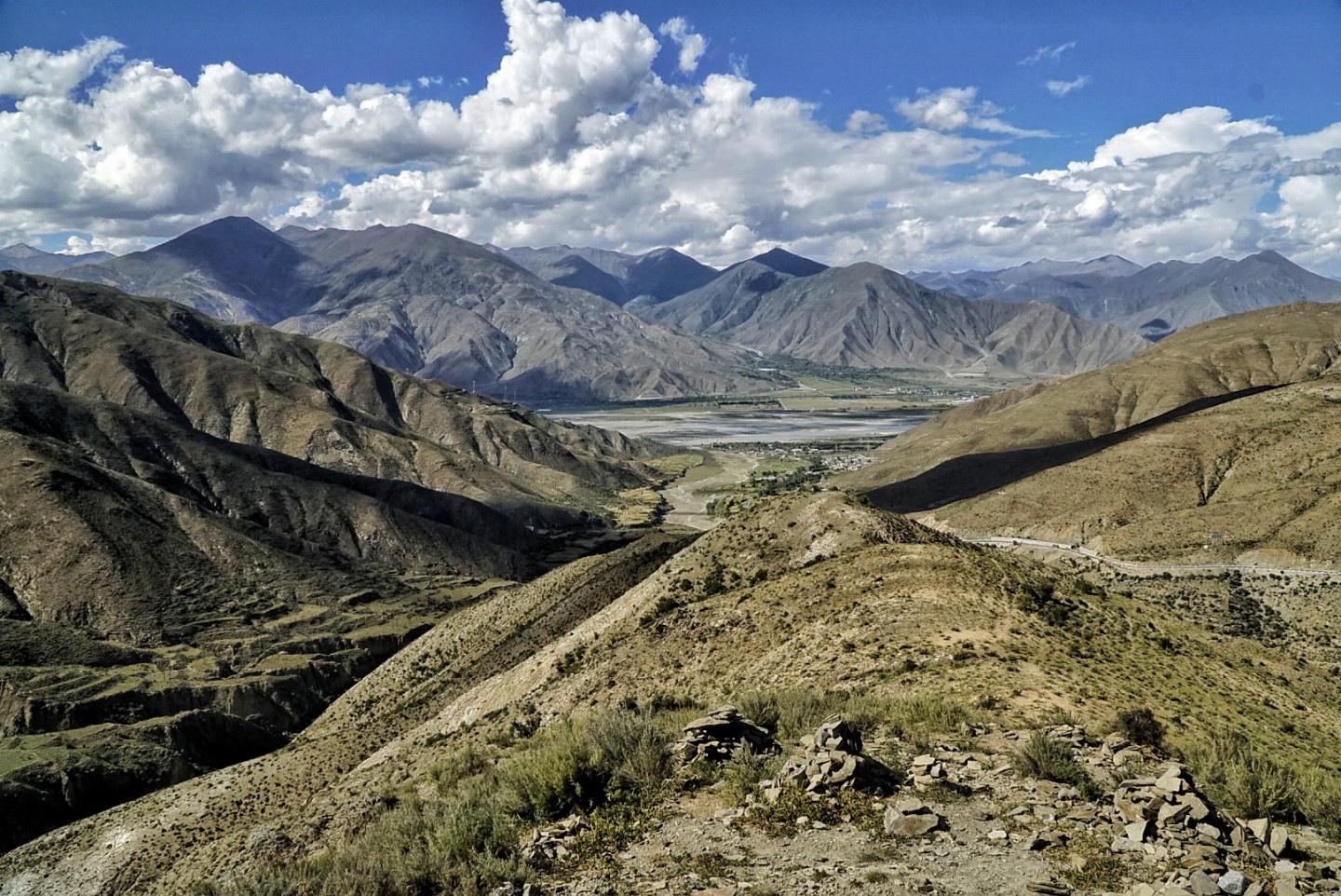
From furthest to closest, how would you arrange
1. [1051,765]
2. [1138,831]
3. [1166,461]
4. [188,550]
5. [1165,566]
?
[1166,461] < [188,550] < [1165,566] < [1051,765] < [1138,831]

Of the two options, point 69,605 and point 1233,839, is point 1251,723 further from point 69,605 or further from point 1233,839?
point 69,605

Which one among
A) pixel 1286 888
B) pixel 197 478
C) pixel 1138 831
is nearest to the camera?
pixel 1286 888

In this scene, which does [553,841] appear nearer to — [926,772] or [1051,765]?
[926,772]

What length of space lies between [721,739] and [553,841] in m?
4.55

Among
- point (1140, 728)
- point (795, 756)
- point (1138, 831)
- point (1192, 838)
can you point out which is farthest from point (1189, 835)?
point (1140, 728)

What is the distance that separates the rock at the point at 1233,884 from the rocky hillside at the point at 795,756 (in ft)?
0.17

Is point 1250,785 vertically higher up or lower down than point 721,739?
higher up

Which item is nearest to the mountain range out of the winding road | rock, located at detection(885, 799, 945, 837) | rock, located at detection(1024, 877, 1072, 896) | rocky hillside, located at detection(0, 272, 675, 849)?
rocky hillside, located at detection(0, 272, 675, 849)

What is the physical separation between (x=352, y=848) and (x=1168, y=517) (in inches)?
3557

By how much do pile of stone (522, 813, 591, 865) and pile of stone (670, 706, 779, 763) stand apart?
116 inches

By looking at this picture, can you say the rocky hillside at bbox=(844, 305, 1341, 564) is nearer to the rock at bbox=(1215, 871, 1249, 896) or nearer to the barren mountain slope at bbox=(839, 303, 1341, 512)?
the barren mountain slope at bbox=(839, 303, 1341, 512)

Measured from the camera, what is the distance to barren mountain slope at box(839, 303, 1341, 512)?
422ft

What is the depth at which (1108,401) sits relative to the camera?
15075cm

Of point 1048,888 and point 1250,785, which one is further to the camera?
point 1250,785
